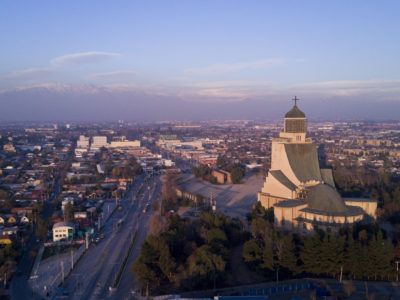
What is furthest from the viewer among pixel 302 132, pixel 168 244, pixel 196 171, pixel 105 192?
pixel 196 171

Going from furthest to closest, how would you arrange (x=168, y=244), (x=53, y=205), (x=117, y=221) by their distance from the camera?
1. (x=53, y=205)
2. (x=117, y=221)
3. (x=168, y=244)

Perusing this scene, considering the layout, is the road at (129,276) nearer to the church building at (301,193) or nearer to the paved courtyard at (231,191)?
the paved courtyard at (231,191)

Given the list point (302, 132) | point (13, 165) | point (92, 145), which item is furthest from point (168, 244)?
point (92, 145)

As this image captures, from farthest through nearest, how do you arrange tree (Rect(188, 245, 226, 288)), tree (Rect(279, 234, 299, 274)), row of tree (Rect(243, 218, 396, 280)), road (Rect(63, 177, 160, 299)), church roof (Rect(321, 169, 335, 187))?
church roof (Rect(321, 169, 335, 187))
road (Rect(63, 177, 160, 299))
tree (Rect(279, 234, 299, 274))
row of tree (Rect(243, 218, 396, 280))
tree (Rect(188, 245, 226, 288))

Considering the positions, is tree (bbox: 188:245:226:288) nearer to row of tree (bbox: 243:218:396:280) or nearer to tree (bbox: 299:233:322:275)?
row of tree (bbox: 243:218:396:280)

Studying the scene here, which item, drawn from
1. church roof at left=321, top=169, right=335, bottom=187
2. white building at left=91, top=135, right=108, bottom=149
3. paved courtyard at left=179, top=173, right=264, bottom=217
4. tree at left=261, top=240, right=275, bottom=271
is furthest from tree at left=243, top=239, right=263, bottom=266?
white building at left=91, top=135, right=108, bottom=149

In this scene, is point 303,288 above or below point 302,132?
below

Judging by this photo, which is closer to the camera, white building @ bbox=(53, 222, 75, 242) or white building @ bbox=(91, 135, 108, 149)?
white building @ bbox=(53, 222, 75, 242)

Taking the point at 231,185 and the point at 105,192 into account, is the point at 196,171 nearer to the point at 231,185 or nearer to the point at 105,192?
the point at 231,185
